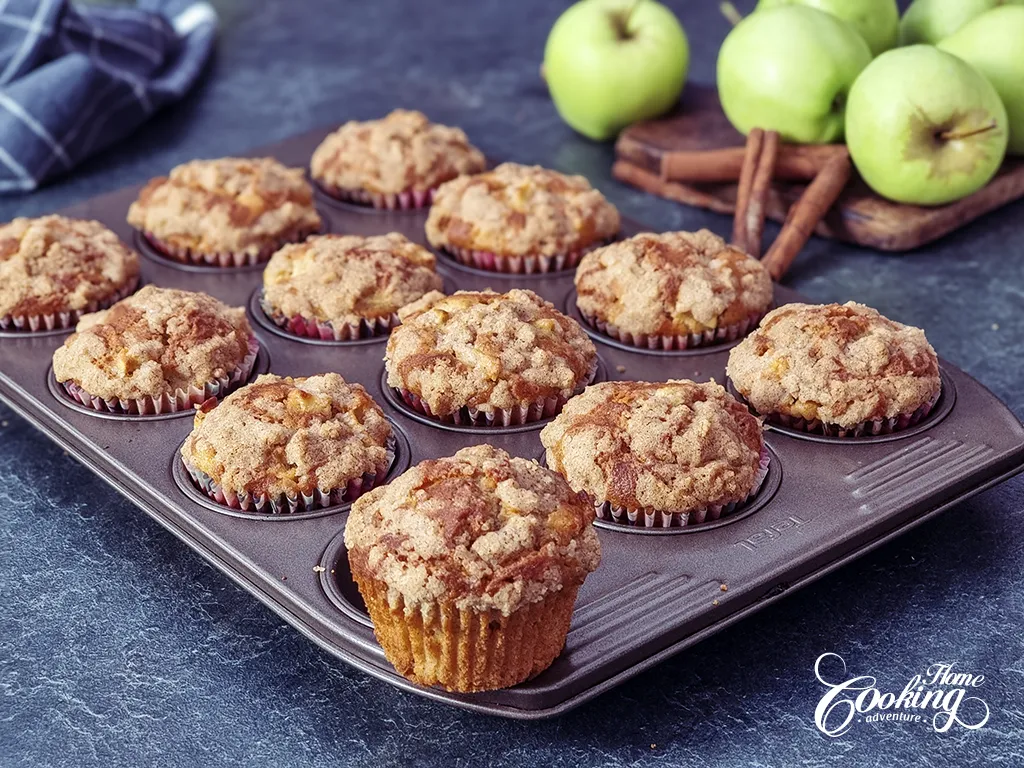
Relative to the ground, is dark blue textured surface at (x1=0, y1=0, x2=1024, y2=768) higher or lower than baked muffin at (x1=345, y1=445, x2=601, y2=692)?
lower

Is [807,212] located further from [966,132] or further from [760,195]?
[966,132]

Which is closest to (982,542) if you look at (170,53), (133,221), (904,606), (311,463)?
(904,606)

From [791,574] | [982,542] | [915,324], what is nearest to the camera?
[791,574]

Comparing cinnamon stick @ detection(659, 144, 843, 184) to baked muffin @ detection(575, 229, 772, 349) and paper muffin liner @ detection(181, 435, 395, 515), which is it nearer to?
baked muffin @ detection(575, 229, 772, 349)

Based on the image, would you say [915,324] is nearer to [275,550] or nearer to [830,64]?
[830,64]

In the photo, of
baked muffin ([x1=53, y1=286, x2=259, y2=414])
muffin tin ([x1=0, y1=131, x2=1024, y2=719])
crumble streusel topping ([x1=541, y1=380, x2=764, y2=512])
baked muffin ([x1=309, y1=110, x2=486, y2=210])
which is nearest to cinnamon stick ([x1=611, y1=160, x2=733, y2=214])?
baked muffin ([x1=309, y1=110, x2=486, y2=210])

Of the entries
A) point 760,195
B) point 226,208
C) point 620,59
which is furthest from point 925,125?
point 226,208
